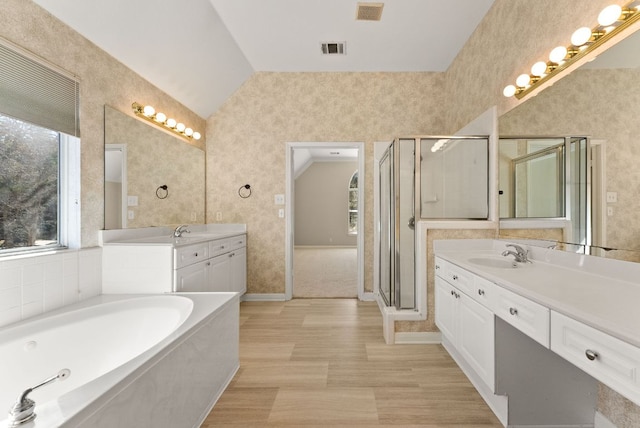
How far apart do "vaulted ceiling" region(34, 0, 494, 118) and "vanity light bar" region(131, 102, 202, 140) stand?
0.29 meters

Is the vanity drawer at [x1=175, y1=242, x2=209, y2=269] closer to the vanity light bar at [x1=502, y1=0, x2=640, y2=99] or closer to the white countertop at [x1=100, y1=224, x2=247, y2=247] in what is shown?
the white countertop at [x1=100, y1=224, x2=247, y2=247]

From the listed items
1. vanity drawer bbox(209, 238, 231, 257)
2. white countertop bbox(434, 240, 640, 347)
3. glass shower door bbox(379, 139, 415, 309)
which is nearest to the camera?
white countertop bbox(434, 240, 640, 347)

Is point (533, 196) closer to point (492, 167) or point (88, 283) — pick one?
point (492, 167)

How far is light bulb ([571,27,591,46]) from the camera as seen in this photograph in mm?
1473

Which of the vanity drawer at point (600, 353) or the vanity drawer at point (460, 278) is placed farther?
the vanity drawer at point (460, 278)

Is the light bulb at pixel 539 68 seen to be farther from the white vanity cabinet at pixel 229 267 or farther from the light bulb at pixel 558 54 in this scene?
the white vanity cabinet at pixel 229 267


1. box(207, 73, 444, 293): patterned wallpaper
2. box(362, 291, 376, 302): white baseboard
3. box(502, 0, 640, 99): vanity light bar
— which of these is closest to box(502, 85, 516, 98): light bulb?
box(502, 0, 640, 99): vanity light bar

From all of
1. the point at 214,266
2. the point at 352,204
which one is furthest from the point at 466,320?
the point at 352,204

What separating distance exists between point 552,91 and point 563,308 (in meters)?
1.39

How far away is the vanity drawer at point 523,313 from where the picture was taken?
1.13 metres

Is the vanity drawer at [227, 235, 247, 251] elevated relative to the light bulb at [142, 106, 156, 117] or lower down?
lower down

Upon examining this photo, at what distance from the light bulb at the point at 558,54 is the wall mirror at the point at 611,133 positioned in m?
0.11

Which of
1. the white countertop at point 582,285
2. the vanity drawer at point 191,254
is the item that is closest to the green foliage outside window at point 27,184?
the vanity drawer at point 191,254

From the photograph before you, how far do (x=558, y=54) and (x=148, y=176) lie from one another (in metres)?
3.16
